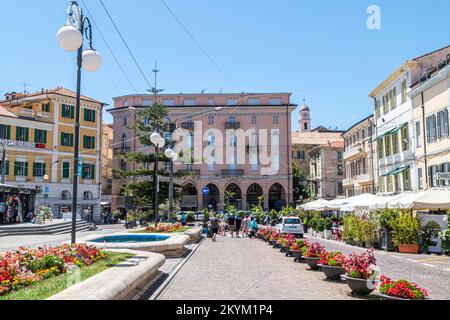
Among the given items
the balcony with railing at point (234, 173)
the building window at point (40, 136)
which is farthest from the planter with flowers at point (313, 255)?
the balcony with railing at point (234, 173)

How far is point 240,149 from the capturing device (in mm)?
67188

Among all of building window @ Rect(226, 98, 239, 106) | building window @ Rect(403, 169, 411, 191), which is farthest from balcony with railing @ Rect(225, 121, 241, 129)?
building window @ Rect(403, 169, 411, 191)

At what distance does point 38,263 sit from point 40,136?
45769 millimetres

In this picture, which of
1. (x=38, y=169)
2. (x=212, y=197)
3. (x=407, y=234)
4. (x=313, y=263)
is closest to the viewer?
(x=313, y=263)

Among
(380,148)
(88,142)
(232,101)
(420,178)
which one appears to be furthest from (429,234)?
(232,101)

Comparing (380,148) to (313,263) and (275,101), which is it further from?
(275,101)

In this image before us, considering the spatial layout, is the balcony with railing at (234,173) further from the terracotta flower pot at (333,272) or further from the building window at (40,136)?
the terracotta flower pot at (333,272)

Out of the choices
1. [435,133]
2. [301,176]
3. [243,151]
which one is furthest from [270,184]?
[435,133]

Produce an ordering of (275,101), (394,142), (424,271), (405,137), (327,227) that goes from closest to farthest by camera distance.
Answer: (424,271) < (327,227) < (405,137) < (394,142) < (275,101)

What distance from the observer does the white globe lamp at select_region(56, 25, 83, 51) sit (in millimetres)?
9547

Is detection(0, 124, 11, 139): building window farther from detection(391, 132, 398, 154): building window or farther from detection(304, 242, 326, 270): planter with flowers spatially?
detection(304, 242, 326, 270): planter with flowers

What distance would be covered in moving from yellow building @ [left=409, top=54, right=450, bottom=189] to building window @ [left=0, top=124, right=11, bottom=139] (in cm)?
3758
